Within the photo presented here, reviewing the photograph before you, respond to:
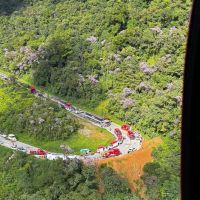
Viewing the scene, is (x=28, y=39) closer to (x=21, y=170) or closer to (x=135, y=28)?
(x=135, y=28)

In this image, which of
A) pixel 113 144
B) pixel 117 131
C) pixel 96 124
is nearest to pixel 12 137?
pixel 96 124

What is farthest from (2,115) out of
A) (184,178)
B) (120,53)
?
(184,178)

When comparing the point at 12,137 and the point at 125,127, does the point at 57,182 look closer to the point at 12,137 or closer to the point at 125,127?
the point at 12,137

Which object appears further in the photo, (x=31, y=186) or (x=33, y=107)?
(x=33, y=107)

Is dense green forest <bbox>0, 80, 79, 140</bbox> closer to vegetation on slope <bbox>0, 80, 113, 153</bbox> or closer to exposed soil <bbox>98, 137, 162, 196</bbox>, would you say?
vegetation on slope <bbox>0, 80, 113, 153</bbox>

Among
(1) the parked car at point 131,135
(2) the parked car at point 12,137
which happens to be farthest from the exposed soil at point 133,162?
(2) the parked car at point 12,137

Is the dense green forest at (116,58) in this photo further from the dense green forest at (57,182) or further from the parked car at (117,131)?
the dense green forest at (57,182)
